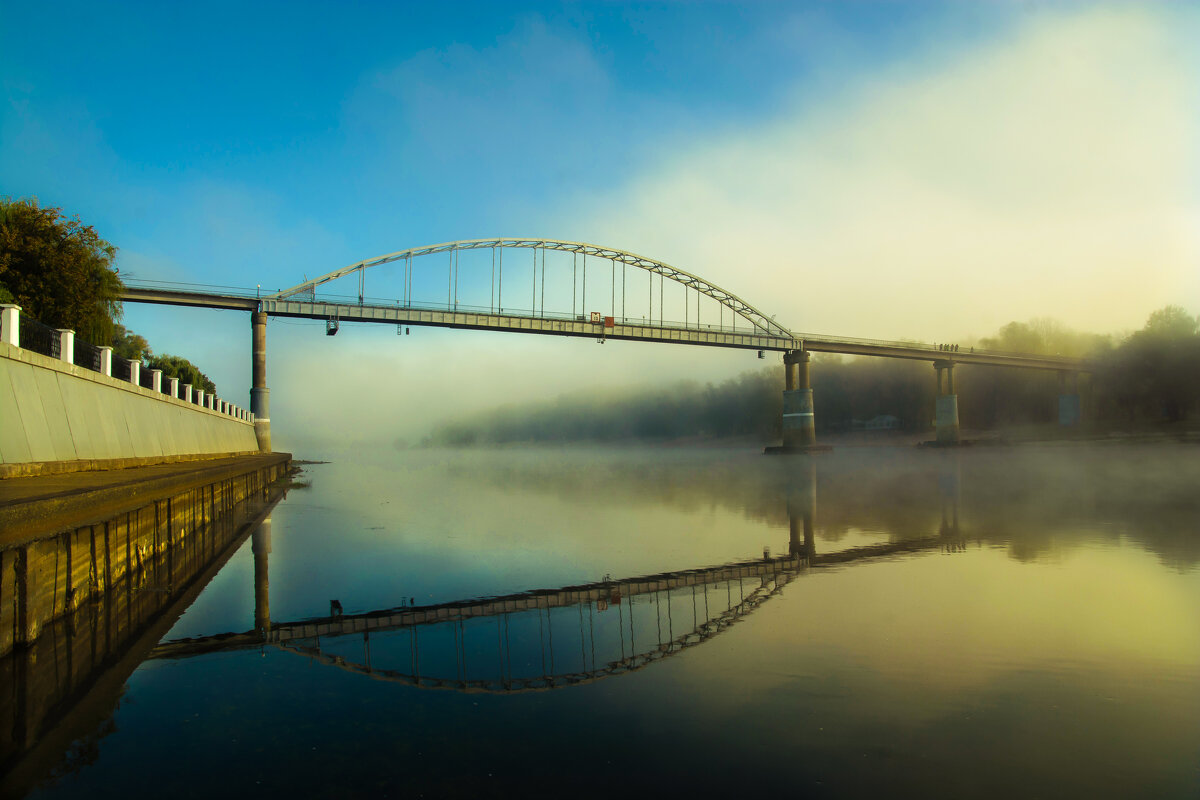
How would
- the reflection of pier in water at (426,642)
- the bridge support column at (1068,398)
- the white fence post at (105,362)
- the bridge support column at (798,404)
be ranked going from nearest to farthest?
1. the reflection of pier in water at (426,642)
2. the white fence post at (105,362)
3. the bridge support column at (798,404)
4. the bridge support column at (1068,398)

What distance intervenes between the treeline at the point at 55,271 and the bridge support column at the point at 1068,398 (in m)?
116

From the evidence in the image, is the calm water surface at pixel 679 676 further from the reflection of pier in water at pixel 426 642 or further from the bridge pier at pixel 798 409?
the bridge pier at pixel 798 409

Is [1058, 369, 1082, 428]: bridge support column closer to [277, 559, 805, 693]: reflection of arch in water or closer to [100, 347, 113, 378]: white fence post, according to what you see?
[277, 559, 805, 693]: reflection of arch in water

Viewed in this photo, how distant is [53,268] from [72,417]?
27.2 meters

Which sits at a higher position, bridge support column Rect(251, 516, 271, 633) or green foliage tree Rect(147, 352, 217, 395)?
green foliage tree Rect(147, 352, 217, 395)

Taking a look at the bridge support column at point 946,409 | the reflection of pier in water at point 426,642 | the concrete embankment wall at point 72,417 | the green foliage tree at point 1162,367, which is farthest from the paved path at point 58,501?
the green foliage tree at point 1162,367

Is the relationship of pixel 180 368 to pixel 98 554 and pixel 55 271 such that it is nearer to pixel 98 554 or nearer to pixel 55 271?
pixel 55 271

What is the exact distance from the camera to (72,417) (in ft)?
46.6

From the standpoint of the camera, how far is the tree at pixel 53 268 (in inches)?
1346

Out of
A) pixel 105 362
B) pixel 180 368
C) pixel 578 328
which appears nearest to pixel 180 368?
pixel 180 368

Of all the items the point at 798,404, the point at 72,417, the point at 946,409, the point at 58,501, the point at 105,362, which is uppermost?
the point at 798,404

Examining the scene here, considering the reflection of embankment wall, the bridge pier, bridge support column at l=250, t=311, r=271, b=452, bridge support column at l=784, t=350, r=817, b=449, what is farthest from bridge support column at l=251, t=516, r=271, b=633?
bridge support column at l=784, t=350, r=817, b=449

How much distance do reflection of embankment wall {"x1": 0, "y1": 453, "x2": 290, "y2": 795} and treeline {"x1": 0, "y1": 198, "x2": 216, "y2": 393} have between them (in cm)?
2722

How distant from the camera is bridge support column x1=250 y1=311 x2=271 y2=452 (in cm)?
6606
